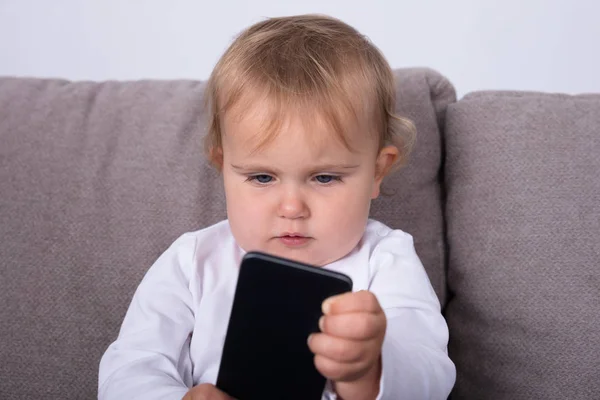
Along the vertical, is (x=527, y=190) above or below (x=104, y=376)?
above

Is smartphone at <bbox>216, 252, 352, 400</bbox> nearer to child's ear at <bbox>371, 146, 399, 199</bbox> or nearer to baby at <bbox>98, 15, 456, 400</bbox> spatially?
baby at <bbox>98, 15, 456, 400</bbox>

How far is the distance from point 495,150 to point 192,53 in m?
0.98

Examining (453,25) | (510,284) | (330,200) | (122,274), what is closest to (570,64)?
(453,25)

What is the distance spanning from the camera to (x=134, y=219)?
1.35 metres

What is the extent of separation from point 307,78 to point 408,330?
38cm

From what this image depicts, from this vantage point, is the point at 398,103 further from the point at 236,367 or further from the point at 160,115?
the point at 236,367

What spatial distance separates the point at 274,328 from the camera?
82 centimetres

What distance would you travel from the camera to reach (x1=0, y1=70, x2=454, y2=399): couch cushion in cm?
127

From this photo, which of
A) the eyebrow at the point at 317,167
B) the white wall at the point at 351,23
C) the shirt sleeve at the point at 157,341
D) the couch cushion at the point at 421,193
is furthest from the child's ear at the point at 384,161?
the white wall at the point at 351,23

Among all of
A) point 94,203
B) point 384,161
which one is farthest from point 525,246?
point 94,203

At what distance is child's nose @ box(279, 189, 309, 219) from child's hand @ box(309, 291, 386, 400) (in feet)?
0.79

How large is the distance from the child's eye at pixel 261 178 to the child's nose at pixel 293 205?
47mm

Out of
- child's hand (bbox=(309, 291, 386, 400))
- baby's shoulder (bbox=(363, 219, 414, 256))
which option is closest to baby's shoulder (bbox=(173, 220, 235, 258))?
baby's shoulder (bbox=(363, 219, 414, 256))

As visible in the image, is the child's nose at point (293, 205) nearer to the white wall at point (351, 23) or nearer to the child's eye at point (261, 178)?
the child's eye at point (261, 178)
